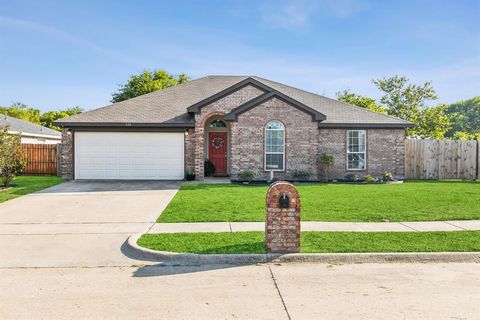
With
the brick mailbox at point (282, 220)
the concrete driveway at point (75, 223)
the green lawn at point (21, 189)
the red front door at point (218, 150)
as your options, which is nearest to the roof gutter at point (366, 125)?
the red front door at point (218, 150)

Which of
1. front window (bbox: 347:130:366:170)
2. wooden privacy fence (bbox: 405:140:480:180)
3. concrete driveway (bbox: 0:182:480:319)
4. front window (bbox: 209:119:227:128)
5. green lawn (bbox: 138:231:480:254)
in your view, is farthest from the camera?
front window (bbox: 209:119:227:128)

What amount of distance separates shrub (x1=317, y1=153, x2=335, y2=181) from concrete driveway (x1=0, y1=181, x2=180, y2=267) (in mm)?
7486

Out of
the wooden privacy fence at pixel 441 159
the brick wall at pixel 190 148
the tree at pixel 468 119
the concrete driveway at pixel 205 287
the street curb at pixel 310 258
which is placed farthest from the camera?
the tree at pixel 468 119

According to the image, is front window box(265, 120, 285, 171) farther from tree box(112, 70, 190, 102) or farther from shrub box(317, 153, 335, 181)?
tree box(112, 70, 190, 102)

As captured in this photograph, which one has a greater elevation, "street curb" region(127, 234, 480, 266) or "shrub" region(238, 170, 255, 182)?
"shrub" region(238, 170, 255, 182)

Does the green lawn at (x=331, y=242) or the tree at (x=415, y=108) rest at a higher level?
the tree at (x=415, y=108)

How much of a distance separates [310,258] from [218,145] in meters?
15.7

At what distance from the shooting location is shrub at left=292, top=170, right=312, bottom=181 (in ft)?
62.4

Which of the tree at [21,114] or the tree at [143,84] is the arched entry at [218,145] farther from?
the tree at [21,114]

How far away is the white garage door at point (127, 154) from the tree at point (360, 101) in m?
25.3

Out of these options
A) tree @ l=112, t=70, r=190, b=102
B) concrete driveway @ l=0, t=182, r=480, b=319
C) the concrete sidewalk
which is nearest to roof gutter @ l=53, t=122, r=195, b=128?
the concrete sidewalk

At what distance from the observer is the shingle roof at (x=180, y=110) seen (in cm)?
1964

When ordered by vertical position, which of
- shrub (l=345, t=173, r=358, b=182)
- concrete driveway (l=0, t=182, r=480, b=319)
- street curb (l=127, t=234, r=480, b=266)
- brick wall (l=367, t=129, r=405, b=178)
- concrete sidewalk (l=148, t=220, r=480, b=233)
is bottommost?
concrete driveway (l=0, t=182, r=480, b=319)

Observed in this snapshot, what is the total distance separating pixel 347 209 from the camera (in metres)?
11.5
